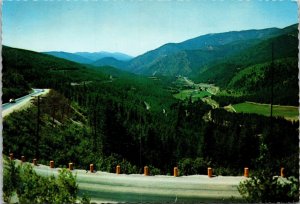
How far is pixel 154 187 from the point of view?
23.9 ft

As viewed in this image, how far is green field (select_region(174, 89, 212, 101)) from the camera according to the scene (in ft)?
37.3

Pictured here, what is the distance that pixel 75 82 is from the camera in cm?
1431

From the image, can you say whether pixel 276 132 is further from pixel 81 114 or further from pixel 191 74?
pixel 81 114

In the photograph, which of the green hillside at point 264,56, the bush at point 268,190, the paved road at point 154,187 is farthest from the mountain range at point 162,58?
the bush at point 268,190

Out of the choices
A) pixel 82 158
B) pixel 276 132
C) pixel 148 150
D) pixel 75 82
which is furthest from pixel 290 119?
pixel 75 82

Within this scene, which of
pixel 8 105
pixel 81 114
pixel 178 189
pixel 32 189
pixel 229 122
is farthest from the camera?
pixel 229 122

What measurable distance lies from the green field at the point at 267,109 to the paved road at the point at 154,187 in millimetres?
1651

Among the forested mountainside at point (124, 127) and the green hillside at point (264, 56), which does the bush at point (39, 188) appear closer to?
the forested mountainside at point (124, 127)

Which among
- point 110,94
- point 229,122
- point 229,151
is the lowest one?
point 229,151

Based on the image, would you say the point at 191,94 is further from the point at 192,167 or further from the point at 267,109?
the point at 267,109

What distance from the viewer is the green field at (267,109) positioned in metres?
7.10

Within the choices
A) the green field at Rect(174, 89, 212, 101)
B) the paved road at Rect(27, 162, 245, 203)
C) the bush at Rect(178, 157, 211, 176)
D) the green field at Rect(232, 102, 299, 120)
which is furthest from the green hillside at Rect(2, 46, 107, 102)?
the green field at Rect(232, 102, 299, 120)

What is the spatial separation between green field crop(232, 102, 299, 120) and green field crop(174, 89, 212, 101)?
4.37 ft

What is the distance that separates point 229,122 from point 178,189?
7229 mm
